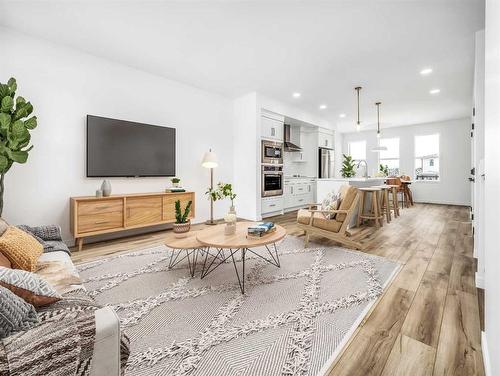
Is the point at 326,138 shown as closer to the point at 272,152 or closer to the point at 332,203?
the point at 272,152

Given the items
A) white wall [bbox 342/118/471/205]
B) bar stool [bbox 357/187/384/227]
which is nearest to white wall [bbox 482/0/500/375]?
bar stool [bbox 357/187/384/227]

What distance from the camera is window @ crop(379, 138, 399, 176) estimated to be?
845 centimetres

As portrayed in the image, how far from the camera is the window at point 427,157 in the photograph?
7785 millimetres

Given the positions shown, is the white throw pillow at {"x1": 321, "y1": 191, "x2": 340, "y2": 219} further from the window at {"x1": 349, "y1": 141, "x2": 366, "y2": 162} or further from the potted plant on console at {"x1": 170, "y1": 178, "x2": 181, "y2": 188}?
the window at {"x1": 349, "y1": 141, "x2": 366, "y2": 162}

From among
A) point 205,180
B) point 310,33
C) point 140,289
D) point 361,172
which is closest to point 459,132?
point 361,172

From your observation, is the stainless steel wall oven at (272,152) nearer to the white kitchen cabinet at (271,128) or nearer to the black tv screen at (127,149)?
the white kitchen cabinet at (271,128)

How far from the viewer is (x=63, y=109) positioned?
3291 mm

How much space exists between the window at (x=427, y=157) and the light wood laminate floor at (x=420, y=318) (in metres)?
5.39

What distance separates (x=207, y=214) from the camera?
5.09 meters

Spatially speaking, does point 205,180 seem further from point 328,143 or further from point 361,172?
point 361,172

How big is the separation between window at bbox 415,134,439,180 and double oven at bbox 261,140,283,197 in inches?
209

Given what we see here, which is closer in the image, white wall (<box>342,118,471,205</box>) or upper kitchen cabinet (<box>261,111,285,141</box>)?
upper kitchen cabinet (<box>261,111,285,141</box>)

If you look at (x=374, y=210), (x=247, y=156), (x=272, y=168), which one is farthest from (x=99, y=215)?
(x=374, y=210)

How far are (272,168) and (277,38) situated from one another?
2.94m
